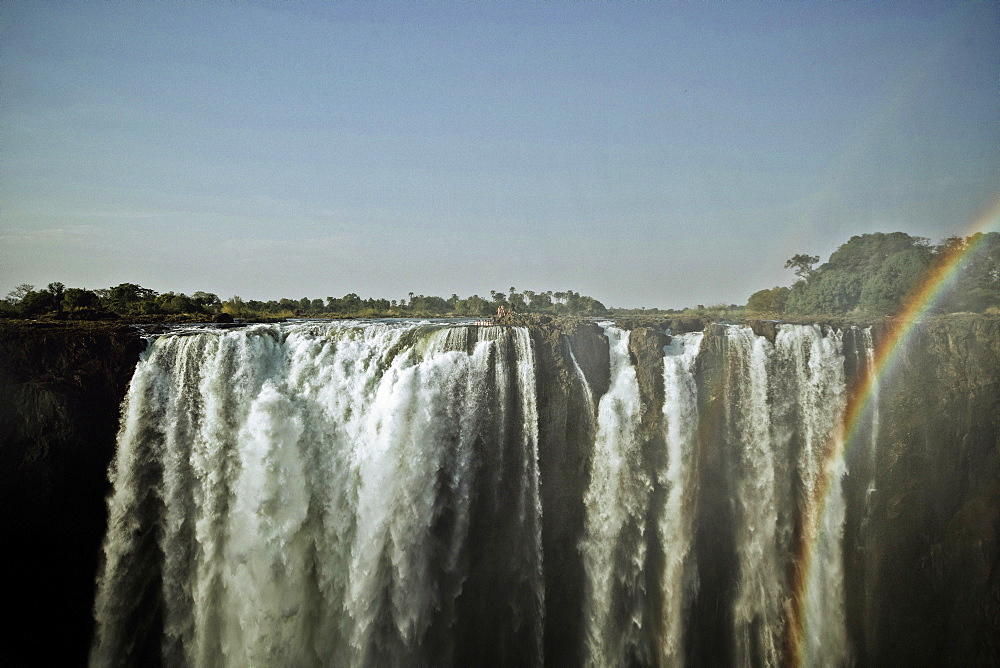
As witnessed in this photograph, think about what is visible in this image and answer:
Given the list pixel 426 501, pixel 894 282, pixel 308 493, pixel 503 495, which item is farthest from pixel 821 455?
pixel 894 282

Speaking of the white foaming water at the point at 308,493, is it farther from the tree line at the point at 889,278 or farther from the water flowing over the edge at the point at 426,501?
the tree line at the point at 889,278

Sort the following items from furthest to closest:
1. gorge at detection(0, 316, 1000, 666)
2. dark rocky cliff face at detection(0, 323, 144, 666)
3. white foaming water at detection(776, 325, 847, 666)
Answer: white foaming water at detection(776, 325, 847, 666), dark rocky cliff face at detection(0, 323, 144, 666), gorge at detection(0, 316, 1000, 666)

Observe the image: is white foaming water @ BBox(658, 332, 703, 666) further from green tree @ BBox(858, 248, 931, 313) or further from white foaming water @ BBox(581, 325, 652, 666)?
green tree @ BBox(858, 248, 931, 313)

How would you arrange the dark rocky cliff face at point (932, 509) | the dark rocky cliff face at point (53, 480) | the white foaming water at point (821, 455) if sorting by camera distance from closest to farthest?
the dark rocky cliff face at point (53, 480), the white foaming water at point (821, 455), the dark rocky cliff face at point (932, 509)

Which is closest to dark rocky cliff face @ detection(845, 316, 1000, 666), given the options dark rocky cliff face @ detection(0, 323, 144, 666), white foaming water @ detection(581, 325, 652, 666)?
white foaming water @ detection(581, 325, 652, 666)

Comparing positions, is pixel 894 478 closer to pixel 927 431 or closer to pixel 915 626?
pixel 927 431

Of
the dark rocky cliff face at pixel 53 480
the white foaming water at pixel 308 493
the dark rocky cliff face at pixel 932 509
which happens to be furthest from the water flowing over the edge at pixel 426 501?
the dark rocky cliff face at pixel 932 509
